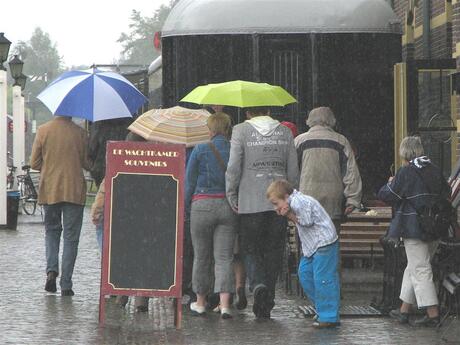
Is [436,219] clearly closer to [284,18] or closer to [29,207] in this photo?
[284,18]

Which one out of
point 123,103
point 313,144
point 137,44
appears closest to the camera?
point 313,144

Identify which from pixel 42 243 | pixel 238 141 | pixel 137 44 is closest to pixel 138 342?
pixel 238 141

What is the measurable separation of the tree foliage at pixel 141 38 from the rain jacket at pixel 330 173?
454ft

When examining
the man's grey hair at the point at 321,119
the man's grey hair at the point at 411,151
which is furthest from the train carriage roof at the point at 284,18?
the man's grey hair at the point at 411,151

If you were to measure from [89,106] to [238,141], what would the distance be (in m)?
1.73

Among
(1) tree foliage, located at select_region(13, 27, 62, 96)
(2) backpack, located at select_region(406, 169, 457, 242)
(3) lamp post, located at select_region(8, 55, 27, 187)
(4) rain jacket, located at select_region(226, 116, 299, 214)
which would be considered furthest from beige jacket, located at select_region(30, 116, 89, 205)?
(1) tree foliage, located at select_region(13, 27, 62, 96)

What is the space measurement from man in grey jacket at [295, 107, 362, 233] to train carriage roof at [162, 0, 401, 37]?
4.81 metres

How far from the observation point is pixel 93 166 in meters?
12.2

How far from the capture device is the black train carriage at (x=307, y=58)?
15.9 meters

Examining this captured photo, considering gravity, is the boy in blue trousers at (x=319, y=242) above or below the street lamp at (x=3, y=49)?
below

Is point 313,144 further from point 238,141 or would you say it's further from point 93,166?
point 93,166

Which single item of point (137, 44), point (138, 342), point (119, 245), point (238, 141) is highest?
point (137, 44)

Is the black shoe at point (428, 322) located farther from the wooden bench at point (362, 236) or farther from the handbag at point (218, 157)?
the wooden bench at point (362, 236)

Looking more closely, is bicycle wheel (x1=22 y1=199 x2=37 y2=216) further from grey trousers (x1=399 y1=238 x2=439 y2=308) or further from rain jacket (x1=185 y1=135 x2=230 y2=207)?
grey trousers (x1=399 y1=238 x2=439 y2=308)
